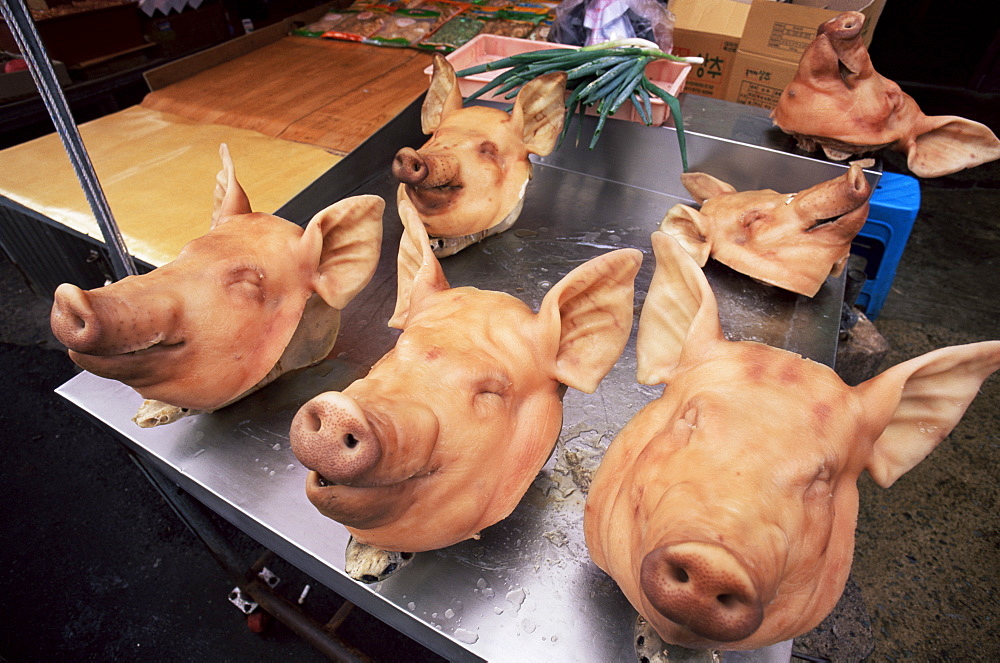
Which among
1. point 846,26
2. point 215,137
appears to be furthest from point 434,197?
point 215,137

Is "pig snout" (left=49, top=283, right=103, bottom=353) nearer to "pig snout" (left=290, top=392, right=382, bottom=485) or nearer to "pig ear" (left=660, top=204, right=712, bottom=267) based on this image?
"pig snout" (left=290, top=392, right=382, bottom=485)

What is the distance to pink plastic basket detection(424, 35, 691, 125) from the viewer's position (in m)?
2.35

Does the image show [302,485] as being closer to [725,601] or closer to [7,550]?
[725,601]

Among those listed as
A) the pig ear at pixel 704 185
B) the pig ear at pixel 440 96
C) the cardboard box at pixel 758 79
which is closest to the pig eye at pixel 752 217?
the pig ear at pixel 704 185

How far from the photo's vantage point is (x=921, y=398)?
108 centimetres

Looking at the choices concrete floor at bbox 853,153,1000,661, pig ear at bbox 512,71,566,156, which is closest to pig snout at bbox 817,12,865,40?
pig ear at bbox 512,71,566,156

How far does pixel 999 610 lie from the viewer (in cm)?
214

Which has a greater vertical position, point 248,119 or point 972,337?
point 248,119

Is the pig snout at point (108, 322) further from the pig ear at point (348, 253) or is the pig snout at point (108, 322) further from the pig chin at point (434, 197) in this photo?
the pig chin at point (434, 197)

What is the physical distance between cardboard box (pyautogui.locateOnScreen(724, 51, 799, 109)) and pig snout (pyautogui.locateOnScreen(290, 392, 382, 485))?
2949 mm

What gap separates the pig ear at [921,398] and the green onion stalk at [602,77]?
4.56ft

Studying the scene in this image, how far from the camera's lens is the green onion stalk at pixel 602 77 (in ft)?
7.20

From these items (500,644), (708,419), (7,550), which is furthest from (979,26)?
(7,550)

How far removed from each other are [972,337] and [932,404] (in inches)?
113
